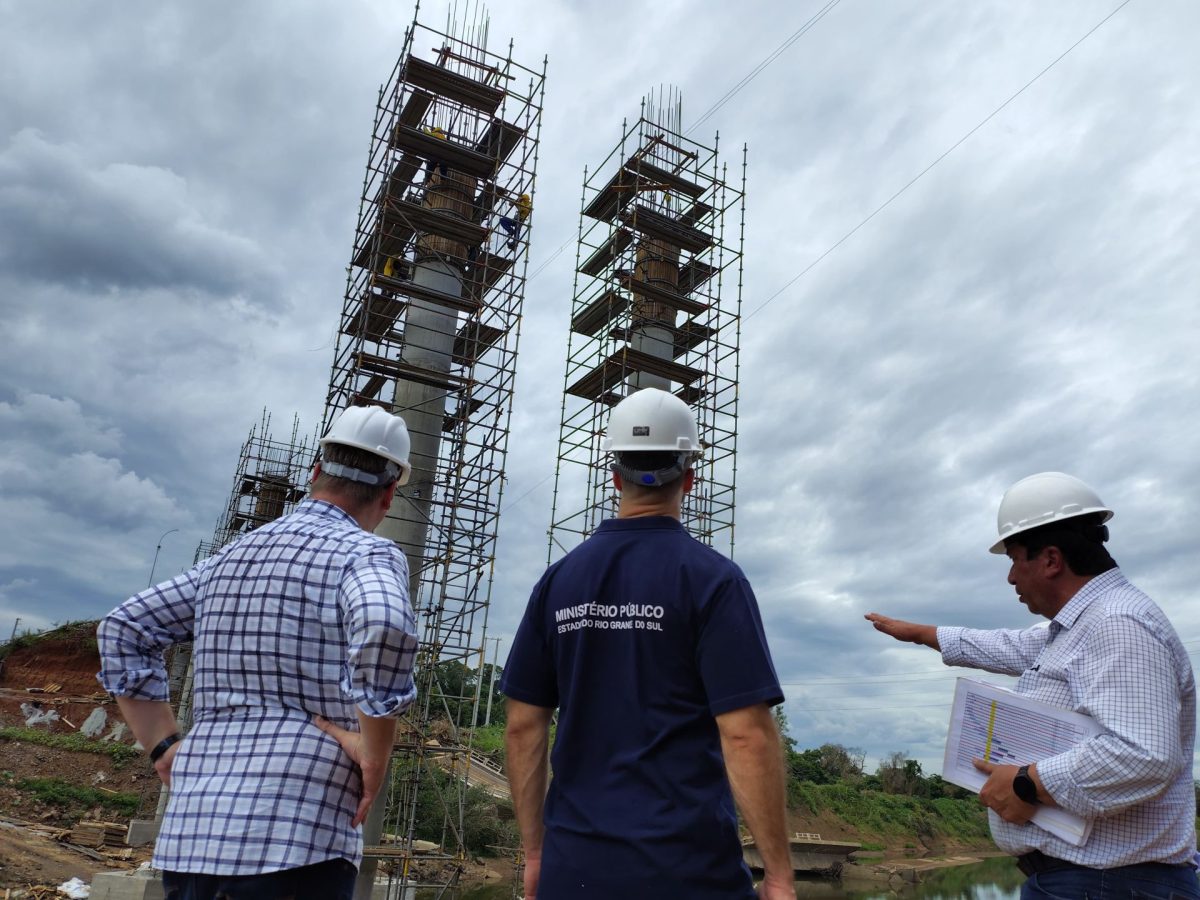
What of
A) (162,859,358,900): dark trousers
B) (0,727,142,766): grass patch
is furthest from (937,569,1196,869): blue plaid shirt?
(0,727,142,766): grass patch

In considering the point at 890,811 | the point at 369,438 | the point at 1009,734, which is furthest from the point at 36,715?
the point at 1009,734

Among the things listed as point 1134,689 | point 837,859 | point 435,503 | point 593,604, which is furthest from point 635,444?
point 837,859

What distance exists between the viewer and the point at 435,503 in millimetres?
17203

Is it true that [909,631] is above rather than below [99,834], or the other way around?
above

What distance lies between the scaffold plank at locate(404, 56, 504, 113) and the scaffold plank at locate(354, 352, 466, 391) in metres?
6.07

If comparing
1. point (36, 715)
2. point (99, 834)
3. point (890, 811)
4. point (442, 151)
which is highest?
point (442, 151)

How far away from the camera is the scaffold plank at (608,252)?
23.2m

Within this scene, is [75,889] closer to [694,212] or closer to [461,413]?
[461,413]

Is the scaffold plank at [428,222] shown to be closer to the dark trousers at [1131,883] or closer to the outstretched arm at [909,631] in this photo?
the outstretched arm at [909,631]

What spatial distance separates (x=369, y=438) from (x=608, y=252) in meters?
21.5

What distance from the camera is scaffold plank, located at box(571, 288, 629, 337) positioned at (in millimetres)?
22609

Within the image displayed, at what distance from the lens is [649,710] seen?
2.36m

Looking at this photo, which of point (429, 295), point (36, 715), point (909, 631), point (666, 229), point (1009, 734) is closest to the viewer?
point (1009, 734)

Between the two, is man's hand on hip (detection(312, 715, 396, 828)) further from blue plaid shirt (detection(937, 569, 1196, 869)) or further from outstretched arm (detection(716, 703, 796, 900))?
blue plaid shirt (detection(937, 569, 1196, 869))
